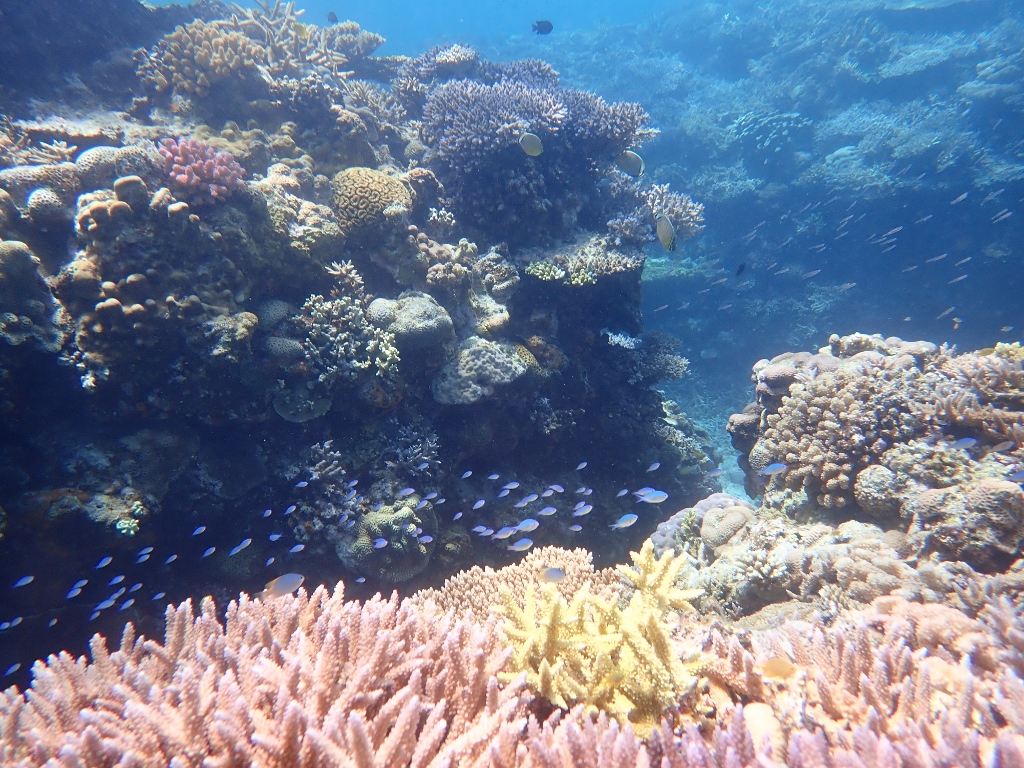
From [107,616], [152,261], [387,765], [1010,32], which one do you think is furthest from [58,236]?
[1010,32]

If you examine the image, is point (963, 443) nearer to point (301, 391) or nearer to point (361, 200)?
point (301, 391)

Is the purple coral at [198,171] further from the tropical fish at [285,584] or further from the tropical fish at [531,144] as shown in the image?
the tropical fish at [285,584]

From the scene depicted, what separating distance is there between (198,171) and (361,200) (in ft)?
6.31

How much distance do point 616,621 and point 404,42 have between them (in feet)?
211

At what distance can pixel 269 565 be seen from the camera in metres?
5.82

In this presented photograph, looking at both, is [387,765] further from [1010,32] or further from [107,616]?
[1010,32]

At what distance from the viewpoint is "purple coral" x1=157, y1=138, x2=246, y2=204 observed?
5383 millimetres

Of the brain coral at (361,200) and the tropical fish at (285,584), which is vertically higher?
the brain coral at (361,200)

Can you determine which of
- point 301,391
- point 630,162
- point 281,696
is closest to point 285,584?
point 301,391

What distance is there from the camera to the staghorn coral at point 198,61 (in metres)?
7.89

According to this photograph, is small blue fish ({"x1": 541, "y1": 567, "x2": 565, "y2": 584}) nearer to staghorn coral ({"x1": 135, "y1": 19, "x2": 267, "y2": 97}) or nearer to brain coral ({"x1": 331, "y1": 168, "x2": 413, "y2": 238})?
brain coral ({"x1": 331, "y1": 168, "x2": 413, "y2": 238})

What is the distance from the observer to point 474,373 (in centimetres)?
648

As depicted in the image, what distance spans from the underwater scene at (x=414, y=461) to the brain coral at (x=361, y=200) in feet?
0.15

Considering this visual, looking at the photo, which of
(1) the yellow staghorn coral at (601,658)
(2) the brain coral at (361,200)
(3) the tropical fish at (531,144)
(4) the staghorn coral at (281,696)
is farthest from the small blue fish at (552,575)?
(3) the tropical fish at (531,144)
